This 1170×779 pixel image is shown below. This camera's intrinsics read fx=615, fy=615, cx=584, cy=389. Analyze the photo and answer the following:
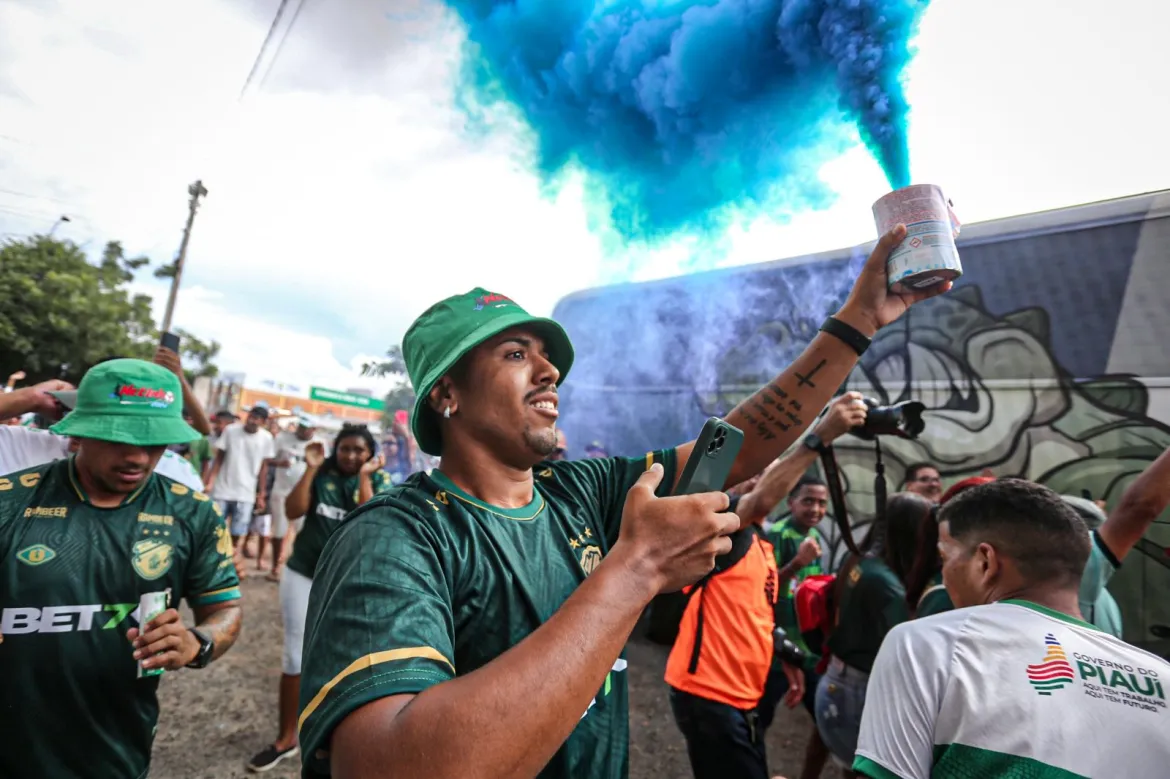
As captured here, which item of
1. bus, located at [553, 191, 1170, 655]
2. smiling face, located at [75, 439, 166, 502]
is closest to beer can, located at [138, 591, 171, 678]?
smiling face, located at [75, 439, 166, 502]

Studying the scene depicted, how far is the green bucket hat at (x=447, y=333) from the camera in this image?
158 cm

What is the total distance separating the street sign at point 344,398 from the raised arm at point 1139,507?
30.3 meters

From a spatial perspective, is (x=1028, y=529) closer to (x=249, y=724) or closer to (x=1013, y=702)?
(x=1013, y=702)

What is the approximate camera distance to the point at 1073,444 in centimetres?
512

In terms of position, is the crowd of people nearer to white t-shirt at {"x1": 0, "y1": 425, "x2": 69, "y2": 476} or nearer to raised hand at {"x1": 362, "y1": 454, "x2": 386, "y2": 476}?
white t-shirt at {"x1": 0, "y1": 425, "x2": 69, "y2": 476}

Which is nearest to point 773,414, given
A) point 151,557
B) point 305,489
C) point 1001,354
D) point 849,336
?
point 849,336

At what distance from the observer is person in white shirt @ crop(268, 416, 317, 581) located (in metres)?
8.84

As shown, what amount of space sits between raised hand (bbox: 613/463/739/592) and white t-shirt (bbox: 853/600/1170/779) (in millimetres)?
957

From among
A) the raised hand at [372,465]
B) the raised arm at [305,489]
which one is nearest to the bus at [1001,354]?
the raised hand at [372,465]

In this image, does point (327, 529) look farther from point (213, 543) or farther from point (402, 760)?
point (402, 760)

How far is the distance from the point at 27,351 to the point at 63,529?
21750mm

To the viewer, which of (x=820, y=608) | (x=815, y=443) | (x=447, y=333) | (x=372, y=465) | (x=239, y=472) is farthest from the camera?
(x=239, y=472)

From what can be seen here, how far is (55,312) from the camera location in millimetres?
19078

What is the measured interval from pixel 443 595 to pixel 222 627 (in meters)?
1.77
